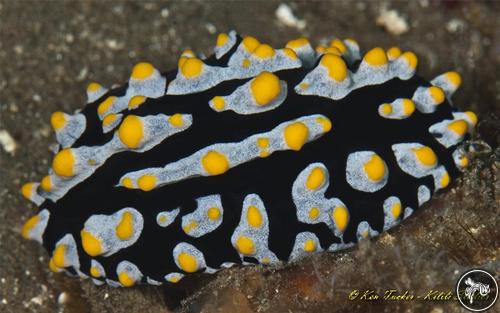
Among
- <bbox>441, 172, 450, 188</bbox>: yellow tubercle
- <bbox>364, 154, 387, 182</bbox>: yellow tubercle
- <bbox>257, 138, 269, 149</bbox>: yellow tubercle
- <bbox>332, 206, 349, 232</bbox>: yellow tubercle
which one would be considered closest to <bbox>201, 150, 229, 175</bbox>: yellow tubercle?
<bbox>257, 138, 269, 149</bbox>: yellow tubercle

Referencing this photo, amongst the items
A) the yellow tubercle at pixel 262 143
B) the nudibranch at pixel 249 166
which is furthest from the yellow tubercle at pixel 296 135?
the yellow tubercle at pixel 262 143

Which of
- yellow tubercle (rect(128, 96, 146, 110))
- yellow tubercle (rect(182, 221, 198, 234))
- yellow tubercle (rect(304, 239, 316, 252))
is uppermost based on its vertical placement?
yellow tubercle (rect(128, 96, 146, 110))

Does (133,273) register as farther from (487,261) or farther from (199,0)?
(199,0)

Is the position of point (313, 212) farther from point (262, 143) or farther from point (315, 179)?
point (262, 143)

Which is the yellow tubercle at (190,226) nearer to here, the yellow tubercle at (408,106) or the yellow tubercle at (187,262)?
the yellow tubercle at (187,262)

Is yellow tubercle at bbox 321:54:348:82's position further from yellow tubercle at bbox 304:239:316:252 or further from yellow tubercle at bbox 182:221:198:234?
yellow tubercle at bbox 182:221:198:234

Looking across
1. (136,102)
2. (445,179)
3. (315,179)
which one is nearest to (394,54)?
(445,179)
